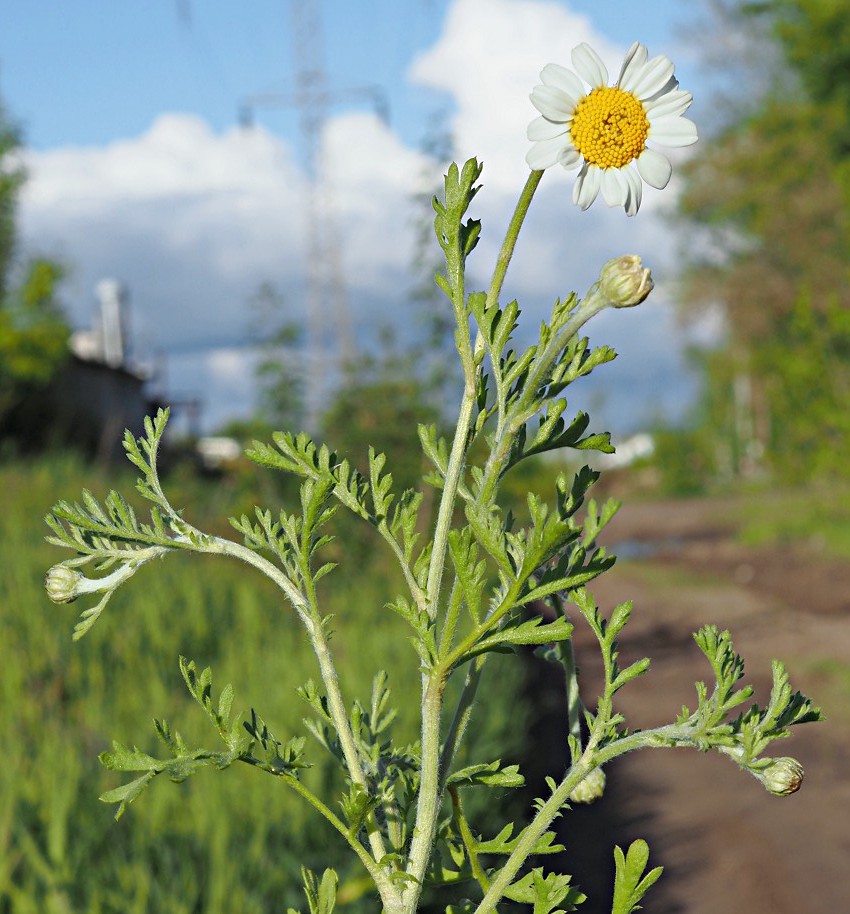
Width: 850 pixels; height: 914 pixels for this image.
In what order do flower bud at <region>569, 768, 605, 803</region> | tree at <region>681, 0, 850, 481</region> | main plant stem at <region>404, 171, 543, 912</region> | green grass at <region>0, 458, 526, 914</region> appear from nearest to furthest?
main plant stem at <region>404, 171, 543, 912</region> → flower bud at <region>569, 768, 605, 803</region> → green grass at <region>0, 458, 526, 914</region> → tree at <region>681, 0, 850, 481</region>

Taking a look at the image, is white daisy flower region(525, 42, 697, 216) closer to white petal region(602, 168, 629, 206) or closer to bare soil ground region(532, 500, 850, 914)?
white petal region(602, 168, 629, 206)

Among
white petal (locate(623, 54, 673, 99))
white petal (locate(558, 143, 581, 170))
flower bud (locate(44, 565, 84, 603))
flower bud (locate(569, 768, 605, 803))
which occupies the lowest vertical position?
flower bud (locate(569, 768, 605, 803))

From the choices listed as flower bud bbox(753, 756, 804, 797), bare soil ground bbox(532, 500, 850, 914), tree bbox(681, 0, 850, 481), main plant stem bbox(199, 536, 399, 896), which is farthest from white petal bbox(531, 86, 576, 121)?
tree bbox(681, 0, 850, 481)

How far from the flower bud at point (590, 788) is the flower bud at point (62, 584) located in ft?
1.26

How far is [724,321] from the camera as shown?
29781 millimetres

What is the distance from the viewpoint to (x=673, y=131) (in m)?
0.70

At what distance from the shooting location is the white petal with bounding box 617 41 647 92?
70 cm

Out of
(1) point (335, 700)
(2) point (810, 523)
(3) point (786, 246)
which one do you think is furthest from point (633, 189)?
(3) point (786, 246)

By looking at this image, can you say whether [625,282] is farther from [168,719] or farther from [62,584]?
[168,719]

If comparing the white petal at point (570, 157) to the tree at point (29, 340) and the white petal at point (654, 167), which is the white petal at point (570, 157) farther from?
the tree at point (29, 340)

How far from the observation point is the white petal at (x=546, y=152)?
2.22 feet

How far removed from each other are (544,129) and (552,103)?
18mm

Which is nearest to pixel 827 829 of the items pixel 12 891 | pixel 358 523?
pixel 358 523

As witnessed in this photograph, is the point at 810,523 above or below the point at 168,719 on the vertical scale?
below
